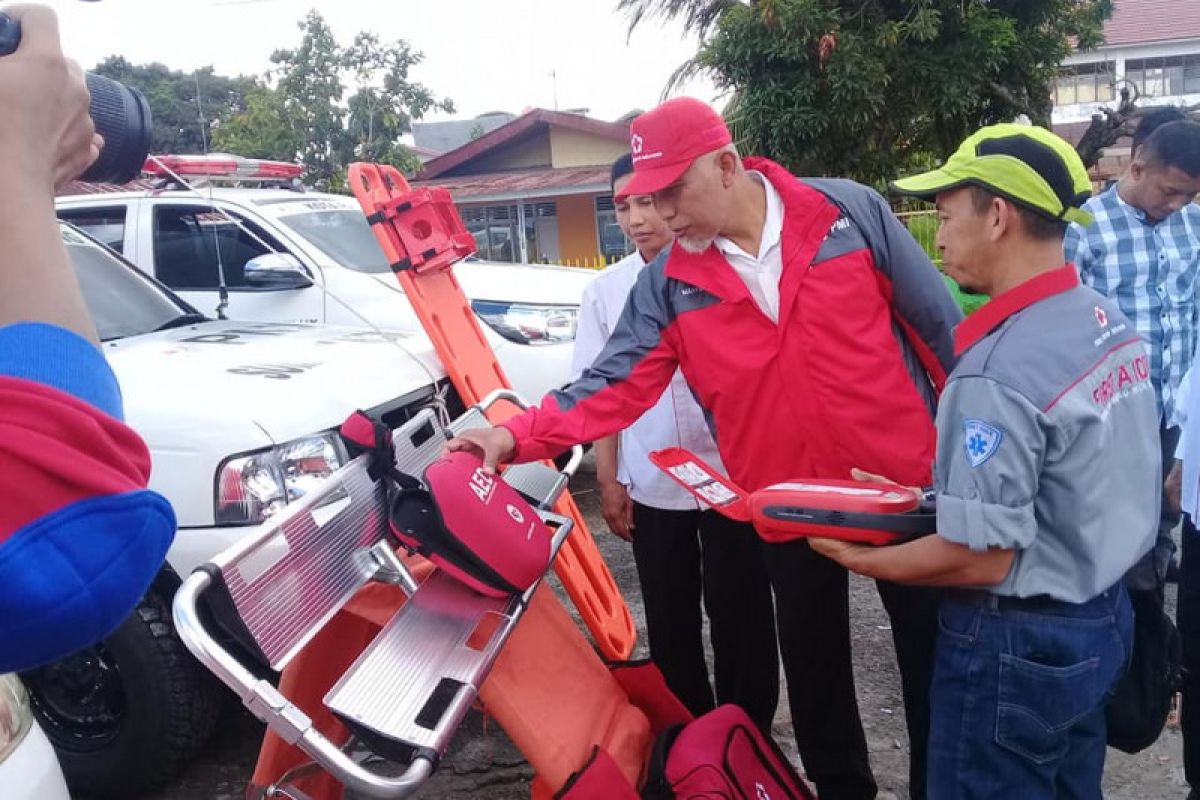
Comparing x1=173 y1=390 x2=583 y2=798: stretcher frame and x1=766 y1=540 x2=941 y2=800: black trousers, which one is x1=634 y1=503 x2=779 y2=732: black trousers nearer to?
x1=766 y1=540 x2=941 y2=800: black trousers

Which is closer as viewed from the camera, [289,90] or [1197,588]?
[1197,588]

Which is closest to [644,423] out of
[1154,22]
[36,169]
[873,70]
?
[36,169]

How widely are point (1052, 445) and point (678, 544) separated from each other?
165 centimetres

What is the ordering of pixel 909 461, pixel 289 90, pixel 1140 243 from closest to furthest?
pixel 909 461 < pixel 1140 243 < pixel 289 90

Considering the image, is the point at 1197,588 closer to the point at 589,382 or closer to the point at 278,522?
the point at 589,382

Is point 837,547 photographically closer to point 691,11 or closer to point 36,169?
point 36,169

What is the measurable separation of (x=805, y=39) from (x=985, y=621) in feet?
35.3

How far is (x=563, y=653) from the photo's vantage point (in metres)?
2.54

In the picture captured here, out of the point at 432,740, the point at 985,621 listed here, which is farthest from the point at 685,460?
the point at 432,740

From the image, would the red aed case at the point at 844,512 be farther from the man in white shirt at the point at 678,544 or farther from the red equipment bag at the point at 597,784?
the man in white shirt at the point at 678,544

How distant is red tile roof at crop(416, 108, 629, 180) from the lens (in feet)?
74.4

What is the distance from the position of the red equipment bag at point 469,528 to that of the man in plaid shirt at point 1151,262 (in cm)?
288

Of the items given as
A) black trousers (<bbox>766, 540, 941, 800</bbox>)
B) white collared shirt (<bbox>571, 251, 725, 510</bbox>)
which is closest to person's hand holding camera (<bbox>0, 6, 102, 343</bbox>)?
black trousers (<bbox>766, 540, 941, 800</bbox>)

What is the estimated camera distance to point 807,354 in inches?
98.5
